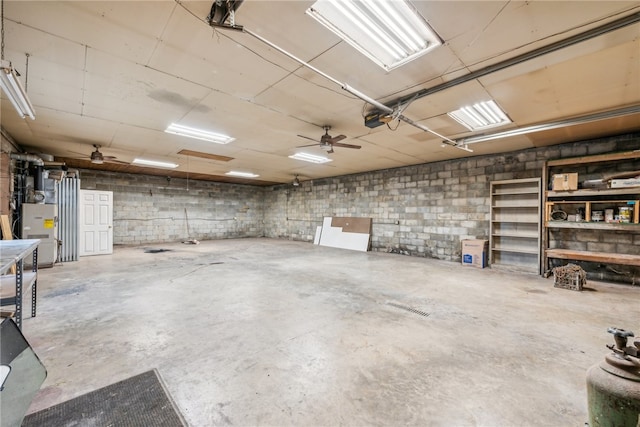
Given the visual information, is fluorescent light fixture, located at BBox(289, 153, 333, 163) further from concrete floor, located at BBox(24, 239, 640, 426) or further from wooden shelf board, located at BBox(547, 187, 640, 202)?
wooden shelf board, located at BBox(547, 187, 640, 202)

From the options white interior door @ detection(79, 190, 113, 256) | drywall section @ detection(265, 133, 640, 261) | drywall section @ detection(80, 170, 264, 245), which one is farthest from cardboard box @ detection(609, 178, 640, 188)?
drywall section @ detection(80, 170, 264, 245)

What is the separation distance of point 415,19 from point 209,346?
3.13 m

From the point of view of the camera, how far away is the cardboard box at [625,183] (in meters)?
4.06

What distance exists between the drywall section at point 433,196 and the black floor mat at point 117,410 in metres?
6.61

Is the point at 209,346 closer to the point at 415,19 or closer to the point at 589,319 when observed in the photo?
the point at 415,19

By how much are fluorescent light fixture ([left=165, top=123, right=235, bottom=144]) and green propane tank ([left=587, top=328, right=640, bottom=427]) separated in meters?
5.23

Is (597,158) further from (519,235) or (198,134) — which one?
(198,134)

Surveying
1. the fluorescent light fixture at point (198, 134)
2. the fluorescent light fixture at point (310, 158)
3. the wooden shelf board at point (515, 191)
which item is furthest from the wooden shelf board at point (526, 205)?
the fluorescent light fixture at point (198, 134)

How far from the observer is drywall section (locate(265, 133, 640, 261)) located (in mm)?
5512

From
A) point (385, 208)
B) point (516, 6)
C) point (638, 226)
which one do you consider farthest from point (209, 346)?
point (385, 208)

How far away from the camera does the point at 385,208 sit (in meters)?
8.18

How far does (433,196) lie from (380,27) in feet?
18.7

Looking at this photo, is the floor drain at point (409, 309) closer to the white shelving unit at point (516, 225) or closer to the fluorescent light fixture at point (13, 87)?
the white shelving unit at point (516, 225)

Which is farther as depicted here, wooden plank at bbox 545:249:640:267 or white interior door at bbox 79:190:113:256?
white interior door at bbox 79:190:113:256
